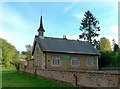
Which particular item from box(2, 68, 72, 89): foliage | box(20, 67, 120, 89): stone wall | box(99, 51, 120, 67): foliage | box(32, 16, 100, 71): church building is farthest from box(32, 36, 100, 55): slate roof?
box(20, 67, 120, 89): stone wall

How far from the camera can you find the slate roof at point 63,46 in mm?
35375

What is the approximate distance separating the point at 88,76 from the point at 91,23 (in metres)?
52.7

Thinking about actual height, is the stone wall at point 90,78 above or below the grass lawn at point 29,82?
above

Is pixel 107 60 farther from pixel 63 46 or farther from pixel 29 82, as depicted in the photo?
pixel 29 82

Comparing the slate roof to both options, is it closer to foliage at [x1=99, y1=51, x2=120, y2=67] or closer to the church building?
the church building

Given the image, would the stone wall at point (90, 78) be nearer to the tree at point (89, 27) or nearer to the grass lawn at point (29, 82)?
the grass lawn at point (29, 82)

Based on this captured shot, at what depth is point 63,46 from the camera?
37344 mm

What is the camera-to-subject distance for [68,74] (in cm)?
1755

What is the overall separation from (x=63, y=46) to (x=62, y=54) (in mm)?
2042

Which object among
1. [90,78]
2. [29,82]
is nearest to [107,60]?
[29,82]

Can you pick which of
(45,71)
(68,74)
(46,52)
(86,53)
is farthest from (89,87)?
(86,53)

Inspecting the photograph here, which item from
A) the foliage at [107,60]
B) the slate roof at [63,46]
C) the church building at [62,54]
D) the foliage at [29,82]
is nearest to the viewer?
the foliage at [29,82]

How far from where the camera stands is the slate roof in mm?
35375

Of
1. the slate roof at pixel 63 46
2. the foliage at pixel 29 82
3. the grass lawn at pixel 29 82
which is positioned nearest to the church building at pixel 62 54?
the slate roof at pixel 63 46
